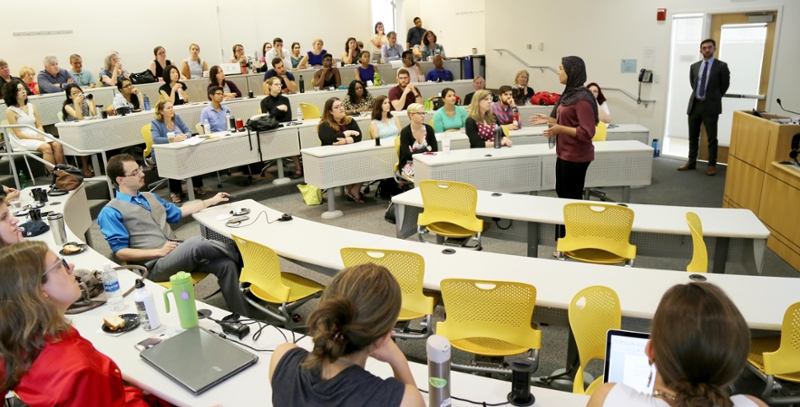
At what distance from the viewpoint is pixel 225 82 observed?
8.52 m

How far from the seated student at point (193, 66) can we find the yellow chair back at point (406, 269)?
764 centimetres

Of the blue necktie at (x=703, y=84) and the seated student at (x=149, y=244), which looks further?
the blue necktie at (x=703, y=84)

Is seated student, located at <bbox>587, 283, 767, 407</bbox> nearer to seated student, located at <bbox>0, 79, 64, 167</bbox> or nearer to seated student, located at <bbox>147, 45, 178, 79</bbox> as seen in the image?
seated student, located at <bbox>0, 79, 64, 167</bbox>

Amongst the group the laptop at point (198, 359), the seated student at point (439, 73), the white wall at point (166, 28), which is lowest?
the laptop at point (198, 359)

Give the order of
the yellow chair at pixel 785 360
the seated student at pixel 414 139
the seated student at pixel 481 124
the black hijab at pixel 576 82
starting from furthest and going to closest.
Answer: the seated student at pixel 481 124 → the seated student at pixel 414 139 → the black hijab at pixel 576 82 → the yellow chair at pixel 785 360

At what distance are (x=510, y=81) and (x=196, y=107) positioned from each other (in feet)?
19.7

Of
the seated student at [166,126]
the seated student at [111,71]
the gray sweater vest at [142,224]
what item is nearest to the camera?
the gray sweater vest at [142,224]

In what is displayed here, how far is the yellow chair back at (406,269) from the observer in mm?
2965

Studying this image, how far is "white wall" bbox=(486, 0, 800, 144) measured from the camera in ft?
23.8

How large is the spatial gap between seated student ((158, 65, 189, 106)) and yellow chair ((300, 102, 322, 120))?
1747 mm

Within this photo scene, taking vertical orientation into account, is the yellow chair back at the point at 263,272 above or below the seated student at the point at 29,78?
below

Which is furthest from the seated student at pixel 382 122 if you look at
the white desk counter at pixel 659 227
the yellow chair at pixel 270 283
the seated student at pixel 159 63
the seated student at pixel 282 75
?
the seated student at pixel 159 63

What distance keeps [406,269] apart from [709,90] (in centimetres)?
628

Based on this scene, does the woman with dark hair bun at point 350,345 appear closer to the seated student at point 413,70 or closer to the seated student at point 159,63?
the seated student at point 159,63
